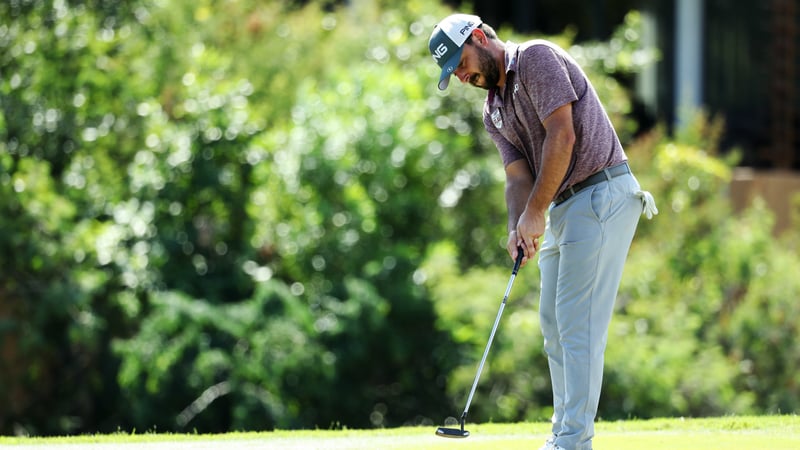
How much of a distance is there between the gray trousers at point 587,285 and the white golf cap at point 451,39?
2.49ft

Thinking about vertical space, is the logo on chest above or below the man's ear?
below

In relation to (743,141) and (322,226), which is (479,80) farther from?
(743,141)

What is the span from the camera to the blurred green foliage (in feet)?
35.3

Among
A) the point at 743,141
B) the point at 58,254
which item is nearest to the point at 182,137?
the point at 58,254

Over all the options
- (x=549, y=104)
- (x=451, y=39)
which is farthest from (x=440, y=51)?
(x=549, y=104)

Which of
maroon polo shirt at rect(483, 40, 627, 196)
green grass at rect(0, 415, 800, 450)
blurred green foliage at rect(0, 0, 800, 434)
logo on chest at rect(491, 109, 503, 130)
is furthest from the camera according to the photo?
blurred green foliage at rect(0, 0, 800, 434)

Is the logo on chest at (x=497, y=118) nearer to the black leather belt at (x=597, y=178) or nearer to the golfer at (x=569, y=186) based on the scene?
the golfer at (x=569, y=186)

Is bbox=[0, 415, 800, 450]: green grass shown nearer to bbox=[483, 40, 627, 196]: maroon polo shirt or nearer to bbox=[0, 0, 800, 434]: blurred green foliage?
bbox=[483, 40, 627, 196]: maroon polo shirt

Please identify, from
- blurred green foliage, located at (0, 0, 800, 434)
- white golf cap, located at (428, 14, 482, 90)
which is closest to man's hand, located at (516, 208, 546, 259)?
white golf cap, located at (428, 14, 482, 90)

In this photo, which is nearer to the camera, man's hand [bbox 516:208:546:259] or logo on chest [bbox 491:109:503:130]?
man's hand [bbox 516:208:546:259]

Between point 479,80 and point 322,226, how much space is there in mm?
6224

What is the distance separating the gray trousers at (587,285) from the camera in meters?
5.23

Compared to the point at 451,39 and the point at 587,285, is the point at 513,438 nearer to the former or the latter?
the point at 587,285

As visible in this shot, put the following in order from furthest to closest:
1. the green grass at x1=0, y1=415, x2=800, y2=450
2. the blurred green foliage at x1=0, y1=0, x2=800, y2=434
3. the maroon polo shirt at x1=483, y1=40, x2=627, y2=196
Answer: the blurred green foliage at x1=0, y1=0, x2=800, y2=434, the green grass at x1=0, y1=415, x2=800, y2=450, the maroon polo shirt at x1=483, y1=40, x2=627, y2=196
